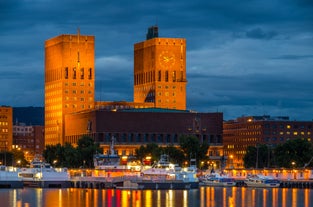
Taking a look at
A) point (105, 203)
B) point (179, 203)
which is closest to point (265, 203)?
point (179, 203)

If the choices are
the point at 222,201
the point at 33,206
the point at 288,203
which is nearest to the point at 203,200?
the point at 222,201

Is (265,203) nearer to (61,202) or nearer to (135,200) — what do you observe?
(135,200)

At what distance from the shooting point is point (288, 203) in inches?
7638

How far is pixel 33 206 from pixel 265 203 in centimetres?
4095

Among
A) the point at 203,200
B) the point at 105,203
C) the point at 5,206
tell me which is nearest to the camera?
the point at 5,206

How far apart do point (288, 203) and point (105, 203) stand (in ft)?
105

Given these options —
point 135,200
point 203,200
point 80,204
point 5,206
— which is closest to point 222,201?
point 203,200

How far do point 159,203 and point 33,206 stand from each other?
21.5 m

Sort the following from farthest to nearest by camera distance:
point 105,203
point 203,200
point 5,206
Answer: point 203,200, point 105,203, point 5,206

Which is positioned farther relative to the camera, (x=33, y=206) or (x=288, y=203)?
(x=288, y=203)

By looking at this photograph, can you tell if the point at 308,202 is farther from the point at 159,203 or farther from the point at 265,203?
the point at 159,203

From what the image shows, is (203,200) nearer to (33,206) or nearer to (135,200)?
(135,200)

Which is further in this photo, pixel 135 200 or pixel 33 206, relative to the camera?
pixel 135 200

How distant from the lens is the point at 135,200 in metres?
195
